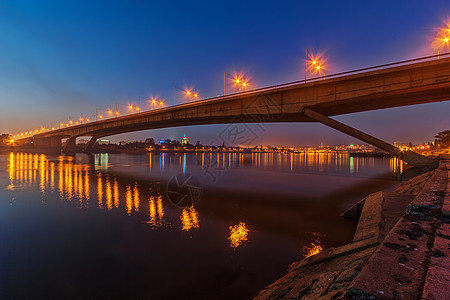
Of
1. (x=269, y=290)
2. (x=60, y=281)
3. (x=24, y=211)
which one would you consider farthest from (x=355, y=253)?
(x=24, y=211)

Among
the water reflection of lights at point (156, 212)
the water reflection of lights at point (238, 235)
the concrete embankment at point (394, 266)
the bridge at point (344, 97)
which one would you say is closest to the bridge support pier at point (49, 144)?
the bridge at point (344, 97)

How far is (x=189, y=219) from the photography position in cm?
1089

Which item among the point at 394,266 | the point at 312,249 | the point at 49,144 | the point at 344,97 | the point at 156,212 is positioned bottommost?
the point at 312,249

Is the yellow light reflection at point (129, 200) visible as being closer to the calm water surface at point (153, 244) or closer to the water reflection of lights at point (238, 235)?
the calm water surface at point (153, 244)

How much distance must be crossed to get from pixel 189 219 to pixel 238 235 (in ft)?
10.1

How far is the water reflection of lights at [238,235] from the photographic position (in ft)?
26.7

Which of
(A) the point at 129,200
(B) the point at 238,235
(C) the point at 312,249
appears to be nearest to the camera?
(C) the point at 312,249

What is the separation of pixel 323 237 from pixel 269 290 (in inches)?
185

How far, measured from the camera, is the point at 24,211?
1184cm

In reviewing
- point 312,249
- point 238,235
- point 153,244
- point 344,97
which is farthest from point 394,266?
point 344,97

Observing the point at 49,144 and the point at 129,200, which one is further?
the point at 49,144

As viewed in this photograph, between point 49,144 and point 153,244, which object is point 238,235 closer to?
point 153,244

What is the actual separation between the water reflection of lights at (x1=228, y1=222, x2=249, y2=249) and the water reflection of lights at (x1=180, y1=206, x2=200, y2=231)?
1.73m

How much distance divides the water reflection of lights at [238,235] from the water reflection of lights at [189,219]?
1733 millimetres
